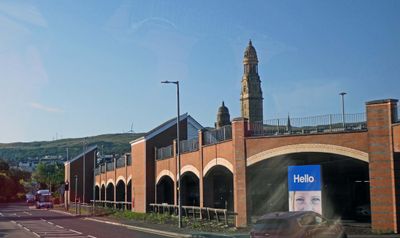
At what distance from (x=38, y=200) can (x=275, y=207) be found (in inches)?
2263

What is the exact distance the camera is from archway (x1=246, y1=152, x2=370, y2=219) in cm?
3525

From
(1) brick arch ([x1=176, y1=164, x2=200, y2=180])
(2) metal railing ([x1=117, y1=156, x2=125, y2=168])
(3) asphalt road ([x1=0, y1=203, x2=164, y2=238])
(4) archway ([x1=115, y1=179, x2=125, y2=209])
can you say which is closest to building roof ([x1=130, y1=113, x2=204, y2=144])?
(1) brick arch ([x1=176, y1=164, x2=200, y2=180])

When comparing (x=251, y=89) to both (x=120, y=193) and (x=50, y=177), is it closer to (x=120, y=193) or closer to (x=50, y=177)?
(x=120, y=193)

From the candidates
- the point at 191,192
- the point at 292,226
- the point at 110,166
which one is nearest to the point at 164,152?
the point at 191,192

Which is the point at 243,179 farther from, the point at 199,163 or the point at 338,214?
the point at 338,214

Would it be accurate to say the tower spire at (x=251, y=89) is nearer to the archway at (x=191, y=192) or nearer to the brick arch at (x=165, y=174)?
the archway at (x=191, y=192)

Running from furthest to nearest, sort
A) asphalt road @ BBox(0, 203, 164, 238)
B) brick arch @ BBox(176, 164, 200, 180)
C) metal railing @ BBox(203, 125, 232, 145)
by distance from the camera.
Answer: brick arch @ BBox(176, 164, 200, 180) → metal railing @ BBox(203, 125, 232, 145) → asphalt road @ BBox(0, 203, 164, 238)

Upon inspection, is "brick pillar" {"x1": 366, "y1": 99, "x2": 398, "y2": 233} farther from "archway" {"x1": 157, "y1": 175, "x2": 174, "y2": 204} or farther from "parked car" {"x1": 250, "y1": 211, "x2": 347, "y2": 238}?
"archway" {"x1": 157, "y1": 175, "x2": 174, "y2": 204}

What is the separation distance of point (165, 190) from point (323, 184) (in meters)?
20.2

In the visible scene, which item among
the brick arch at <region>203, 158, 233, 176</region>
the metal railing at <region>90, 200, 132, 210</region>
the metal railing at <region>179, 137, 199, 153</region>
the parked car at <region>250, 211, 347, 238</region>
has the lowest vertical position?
the metal railing at <region>90, 200, 132, 210</region>

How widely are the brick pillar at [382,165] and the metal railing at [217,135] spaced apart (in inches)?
456

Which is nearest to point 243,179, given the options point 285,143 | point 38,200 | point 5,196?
point 285,143

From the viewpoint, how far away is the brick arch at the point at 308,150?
29.0 m

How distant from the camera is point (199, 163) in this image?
1713 inches
